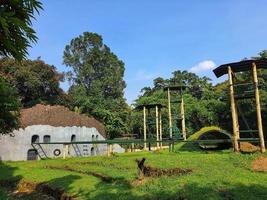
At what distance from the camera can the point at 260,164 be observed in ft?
48.5

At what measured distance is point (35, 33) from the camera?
412 cm

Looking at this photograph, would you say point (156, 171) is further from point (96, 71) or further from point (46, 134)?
point (96, 71)

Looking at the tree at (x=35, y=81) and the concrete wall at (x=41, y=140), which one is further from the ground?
the tree at (x=35, y=81)

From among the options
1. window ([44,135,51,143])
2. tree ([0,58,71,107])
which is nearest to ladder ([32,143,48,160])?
window ([44,135,51,143])

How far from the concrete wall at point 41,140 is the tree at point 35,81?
12369 millimetres

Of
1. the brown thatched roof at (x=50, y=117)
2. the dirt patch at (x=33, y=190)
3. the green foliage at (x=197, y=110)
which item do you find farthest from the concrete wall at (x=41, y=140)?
the dirt patch at (x=33, y=190)

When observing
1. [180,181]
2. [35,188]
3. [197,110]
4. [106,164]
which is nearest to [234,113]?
[180,181]

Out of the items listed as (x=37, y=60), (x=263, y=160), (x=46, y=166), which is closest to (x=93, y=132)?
(x=37, y=60)

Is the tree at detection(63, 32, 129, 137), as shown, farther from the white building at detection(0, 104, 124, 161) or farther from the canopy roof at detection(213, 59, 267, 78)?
the canopy roof at detection(213, 59, 267, 78)

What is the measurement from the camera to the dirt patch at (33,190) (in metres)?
14.7

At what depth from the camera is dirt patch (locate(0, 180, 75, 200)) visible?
1466cm

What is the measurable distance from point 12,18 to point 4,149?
32444mm

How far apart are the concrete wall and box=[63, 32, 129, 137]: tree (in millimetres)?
16943

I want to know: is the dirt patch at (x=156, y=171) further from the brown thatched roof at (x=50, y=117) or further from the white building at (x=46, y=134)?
the brown thatched roof at (x=50, y=117)
